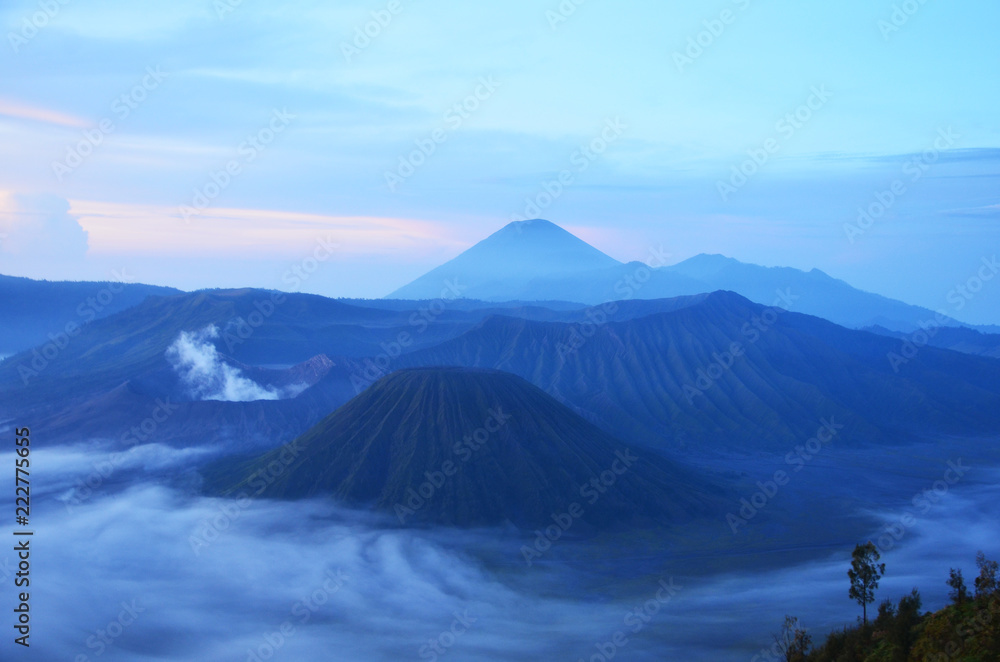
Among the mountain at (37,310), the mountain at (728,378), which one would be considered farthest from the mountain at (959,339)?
the mountain at (37,310)

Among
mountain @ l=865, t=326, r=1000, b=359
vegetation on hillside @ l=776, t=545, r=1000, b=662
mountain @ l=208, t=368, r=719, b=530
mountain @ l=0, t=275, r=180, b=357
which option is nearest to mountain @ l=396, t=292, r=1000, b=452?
mountain @ l=208, t=368, r=719, b=530

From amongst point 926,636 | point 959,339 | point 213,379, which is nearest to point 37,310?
point 213,379

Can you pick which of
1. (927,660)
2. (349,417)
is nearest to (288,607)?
(349,417)

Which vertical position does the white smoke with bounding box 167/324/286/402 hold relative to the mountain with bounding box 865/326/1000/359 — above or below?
below

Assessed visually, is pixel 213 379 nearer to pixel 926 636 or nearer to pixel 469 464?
pixel 469 464

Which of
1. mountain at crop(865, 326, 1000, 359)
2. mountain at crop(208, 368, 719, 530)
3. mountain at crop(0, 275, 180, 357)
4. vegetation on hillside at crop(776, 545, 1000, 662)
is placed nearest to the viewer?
vegetation on hillside at crop(776, 545, 1000, 662)

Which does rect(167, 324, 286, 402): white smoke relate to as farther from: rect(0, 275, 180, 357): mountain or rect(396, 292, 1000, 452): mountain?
rect(0, 275, 180, 357): mountain

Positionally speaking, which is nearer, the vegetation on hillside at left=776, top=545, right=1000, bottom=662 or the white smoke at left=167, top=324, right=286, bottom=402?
the vegetation on hillside at left=776, top=545, right=1000, bottom=662
